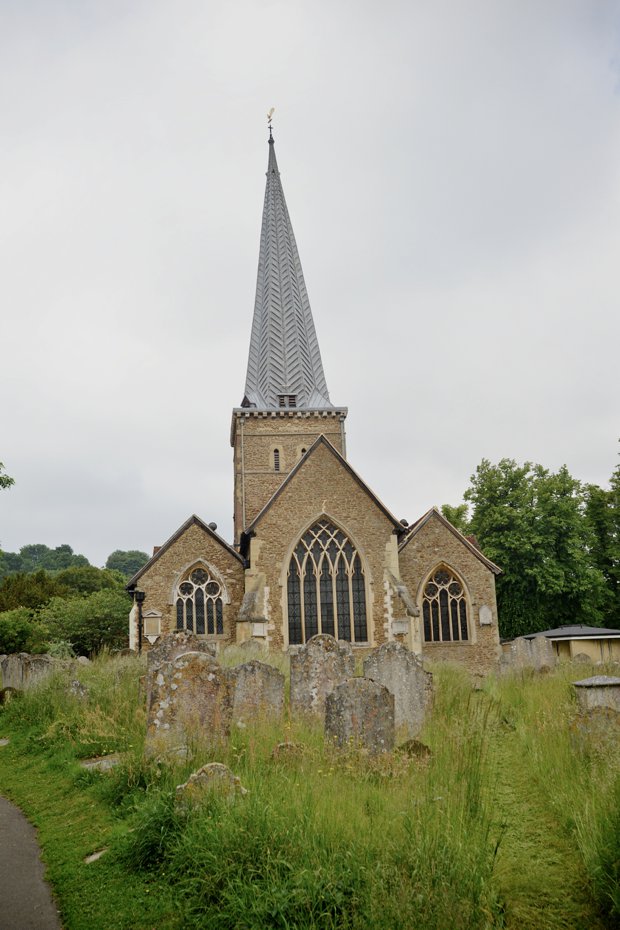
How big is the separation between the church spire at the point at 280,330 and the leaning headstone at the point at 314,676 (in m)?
23.2

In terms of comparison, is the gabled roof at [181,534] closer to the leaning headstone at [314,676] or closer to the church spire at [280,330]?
the church spire at [280,330]

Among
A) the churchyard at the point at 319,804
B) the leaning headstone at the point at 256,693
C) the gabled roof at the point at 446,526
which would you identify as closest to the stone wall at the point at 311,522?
the gabled roof at the point at 446,526

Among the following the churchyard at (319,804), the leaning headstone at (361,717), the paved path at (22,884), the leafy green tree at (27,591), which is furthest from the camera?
the leafy green tree at (27,591)

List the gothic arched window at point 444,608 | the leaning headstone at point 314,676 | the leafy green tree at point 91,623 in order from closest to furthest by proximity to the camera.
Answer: the leaning headstone at point 314,676 < the gothic arched window at point 444,608 < the leafy green tree at point 91,623

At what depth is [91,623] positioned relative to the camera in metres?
29.3

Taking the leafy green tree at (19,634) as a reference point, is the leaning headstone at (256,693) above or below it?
below

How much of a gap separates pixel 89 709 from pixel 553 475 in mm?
30298

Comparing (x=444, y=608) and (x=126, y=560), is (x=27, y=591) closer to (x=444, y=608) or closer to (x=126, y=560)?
(x=444, y=608)

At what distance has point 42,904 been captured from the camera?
4.97m

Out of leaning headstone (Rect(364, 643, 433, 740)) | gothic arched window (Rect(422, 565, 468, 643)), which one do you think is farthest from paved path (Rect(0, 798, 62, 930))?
gothic arched window (Rect(422, 565, 468, 643))

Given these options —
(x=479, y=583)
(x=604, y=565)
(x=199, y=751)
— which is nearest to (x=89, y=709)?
(x=199, y=751)

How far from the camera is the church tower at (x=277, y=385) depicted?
31.6m

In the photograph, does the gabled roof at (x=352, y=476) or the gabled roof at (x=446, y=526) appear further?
the gabled roof at (x=446, y=526)

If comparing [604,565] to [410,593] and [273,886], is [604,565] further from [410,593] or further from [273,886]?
[273,886]
